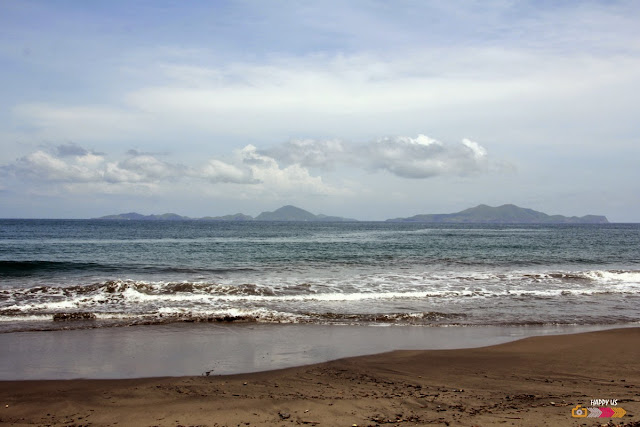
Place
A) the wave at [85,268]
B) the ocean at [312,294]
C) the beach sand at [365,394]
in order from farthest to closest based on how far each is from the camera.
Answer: the wave at [85,268]
the ocean at [312,294]
the beach sand at [365,394]

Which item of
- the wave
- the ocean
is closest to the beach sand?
the ocean

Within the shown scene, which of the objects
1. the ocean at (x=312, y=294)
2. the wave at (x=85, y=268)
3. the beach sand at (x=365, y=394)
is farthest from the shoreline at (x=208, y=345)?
the wave at (x=85, y=268)

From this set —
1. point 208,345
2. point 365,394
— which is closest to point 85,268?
point 208,345

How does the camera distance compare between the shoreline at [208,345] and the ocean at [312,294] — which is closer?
the shoreline at [208,345]

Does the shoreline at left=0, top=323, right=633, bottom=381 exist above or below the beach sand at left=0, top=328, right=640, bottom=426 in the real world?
below

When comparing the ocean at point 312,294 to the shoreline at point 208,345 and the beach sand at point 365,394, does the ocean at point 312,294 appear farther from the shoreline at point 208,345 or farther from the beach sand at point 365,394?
the beach sand at point 365,394

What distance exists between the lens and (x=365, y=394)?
7.79 meters

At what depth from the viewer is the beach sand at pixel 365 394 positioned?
6.73m

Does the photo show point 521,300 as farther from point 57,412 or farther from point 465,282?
point 57,412

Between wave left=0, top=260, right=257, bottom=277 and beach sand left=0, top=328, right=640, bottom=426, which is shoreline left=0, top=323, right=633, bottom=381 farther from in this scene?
wave left=0, top=260, right=257, bottom=277

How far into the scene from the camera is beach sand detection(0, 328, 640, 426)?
6727 millimetres

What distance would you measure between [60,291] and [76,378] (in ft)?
39.3

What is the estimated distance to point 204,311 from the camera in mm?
15742

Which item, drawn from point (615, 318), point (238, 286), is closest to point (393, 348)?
point (615, 318)
